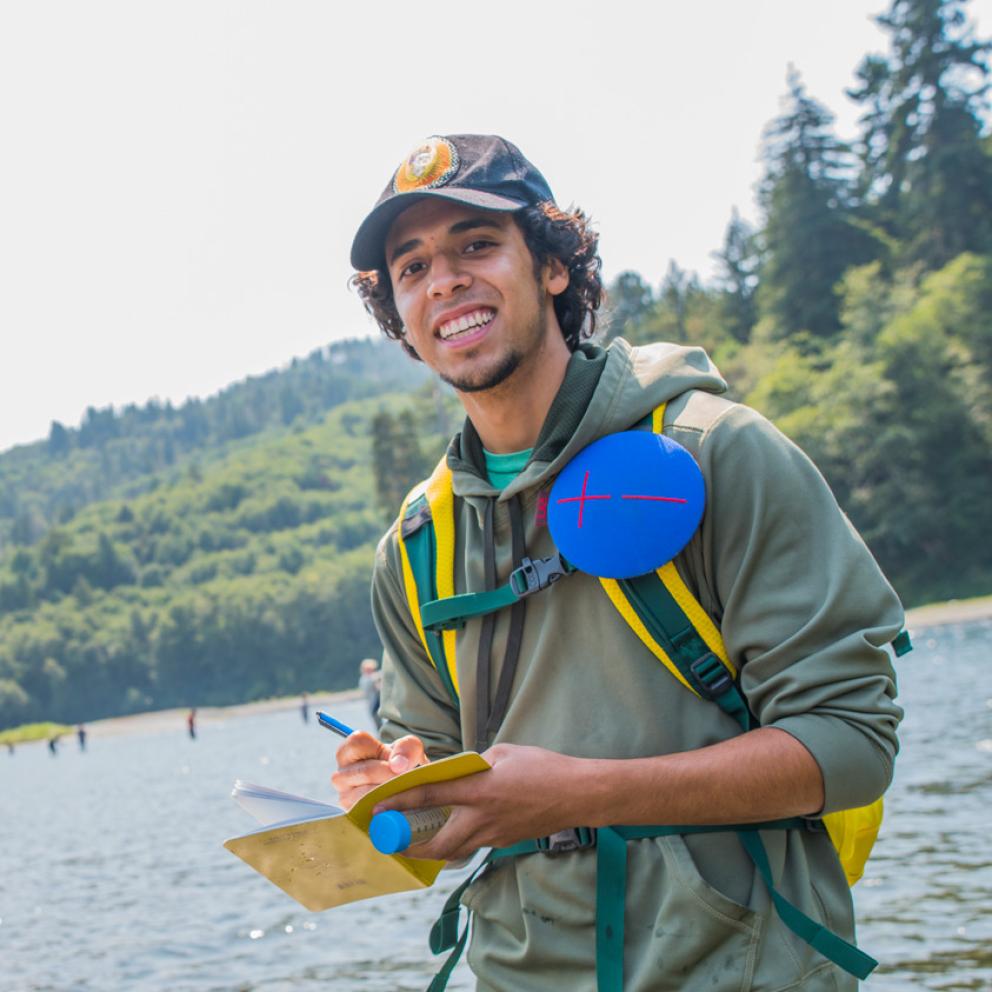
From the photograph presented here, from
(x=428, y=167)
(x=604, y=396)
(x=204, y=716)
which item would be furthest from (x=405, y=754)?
(x=204, y=716)

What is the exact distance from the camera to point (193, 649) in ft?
500

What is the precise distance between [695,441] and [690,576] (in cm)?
26

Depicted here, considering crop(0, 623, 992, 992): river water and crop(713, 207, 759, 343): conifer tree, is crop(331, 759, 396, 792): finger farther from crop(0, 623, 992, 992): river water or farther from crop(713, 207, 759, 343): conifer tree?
crop(713, 207, 759, 343): conifer tree

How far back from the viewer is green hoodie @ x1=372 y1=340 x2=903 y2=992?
7.57 ft

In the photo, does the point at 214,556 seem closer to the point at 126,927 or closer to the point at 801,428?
the point at 801,428

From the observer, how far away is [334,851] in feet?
7.63

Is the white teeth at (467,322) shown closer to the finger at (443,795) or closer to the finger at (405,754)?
the finger at (405,754)

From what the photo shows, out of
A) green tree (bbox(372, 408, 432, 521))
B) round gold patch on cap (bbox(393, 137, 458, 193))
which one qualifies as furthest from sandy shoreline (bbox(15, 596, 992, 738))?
round gold patch on cap (bbox(393, 137, 458, 193))

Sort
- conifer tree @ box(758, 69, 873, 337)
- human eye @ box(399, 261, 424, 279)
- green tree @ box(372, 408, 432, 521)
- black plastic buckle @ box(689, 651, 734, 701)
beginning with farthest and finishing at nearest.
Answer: green tree @ box(372, 408, 432, 521) < conifer tree @ box(758, 69, 873, 337) < human eye @ box(399, 261, 424, 279) < black plastic buckle @ box(689, 651, 734, 701)

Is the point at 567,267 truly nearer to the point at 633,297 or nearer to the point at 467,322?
the point at 467,322

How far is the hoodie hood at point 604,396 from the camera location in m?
2.61

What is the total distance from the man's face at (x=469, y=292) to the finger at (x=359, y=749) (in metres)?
0.79

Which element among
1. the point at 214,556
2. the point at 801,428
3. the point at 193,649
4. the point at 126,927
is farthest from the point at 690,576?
the point at 214,556

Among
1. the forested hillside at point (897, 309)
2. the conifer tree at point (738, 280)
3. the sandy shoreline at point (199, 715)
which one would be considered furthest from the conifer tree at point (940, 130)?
the sandy shoreline at point (199, 715)
